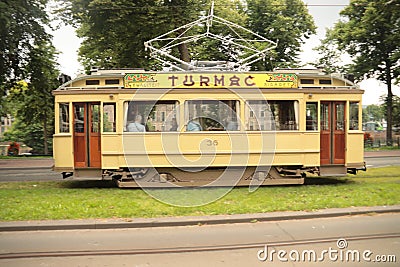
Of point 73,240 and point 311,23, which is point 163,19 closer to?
point 73,240

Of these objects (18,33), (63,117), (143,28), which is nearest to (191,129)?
(63,117)

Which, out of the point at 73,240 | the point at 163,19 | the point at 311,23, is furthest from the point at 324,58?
the point at 73,240

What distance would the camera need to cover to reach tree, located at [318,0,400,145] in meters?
35.1

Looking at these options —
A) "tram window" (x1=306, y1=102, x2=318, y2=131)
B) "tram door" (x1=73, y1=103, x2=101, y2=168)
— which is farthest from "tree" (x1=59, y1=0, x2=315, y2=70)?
"tram window" (x1=306, y1=102, x2=318, y2=131)

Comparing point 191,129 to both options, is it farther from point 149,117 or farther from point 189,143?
point 149,117

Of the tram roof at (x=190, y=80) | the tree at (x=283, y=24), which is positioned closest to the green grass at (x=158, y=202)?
the tram roof at (x=190, y=80)

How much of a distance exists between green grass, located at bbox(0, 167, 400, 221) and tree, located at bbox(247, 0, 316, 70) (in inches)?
963

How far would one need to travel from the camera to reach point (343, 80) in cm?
1373

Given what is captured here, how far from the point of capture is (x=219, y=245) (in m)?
7.22

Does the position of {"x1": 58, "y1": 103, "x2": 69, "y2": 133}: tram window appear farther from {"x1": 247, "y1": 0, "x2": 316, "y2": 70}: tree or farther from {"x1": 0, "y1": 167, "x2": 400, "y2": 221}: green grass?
{"x1": 247, "y1": 0, "x2": 316, "y2": 70}: tree

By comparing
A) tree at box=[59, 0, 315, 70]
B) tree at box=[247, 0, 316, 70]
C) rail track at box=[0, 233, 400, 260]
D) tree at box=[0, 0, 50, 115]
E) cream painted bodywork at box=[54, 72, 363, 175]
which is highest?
tree at box=[247, 0, 316, 70]

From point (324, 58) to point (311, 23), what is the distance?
678 cm

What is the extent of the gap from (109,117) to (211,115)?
2.92m

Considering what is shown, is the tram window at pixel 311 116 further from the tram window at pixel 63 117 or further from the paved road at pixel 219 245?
the tram window at pixel 63 117
